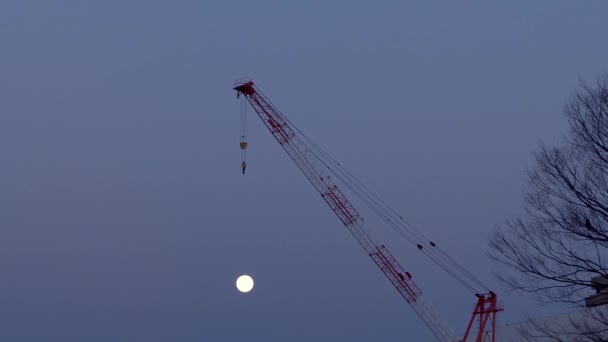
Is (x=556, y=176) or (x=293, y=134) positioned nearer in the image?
(x=556, y=176)

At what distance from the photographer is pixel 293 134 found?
8450 centimetres

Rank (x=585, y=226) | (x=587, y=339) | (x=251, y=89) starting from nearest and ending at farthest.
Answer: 1. (x=585, y=226)
2. (x=587, y=339)
3. (x=251, y=89)

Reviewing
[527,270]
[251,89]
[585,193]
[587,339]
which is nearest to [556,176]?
[585,193]

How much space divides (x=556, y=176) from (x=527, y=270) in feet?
7.96

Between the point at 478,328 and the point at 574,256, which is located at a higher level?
the point at 478,328

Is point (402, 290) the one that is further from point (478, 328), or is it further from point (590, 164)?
point (590, 164)

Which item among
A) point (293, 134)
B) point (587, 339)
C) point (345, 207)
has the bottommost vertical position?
point (587, 339)

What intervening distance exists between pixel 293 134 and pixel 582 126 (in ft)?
213

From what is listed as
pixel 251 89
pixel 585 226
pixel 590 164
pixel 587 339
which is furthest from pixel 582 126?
pixel 251 89

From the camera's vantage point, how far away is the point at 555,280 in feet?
66.3

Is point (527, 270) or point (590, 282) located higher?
point (527, 270)

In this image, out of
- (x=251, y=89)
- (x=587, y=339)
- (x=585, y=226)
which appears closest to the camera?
(x=585, y=226)

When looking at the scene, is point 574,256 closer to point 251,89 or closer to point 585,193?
point 585,193

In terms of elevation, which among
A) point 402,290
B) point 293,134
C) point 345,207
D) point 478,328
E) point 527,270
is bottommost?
point 527,270
